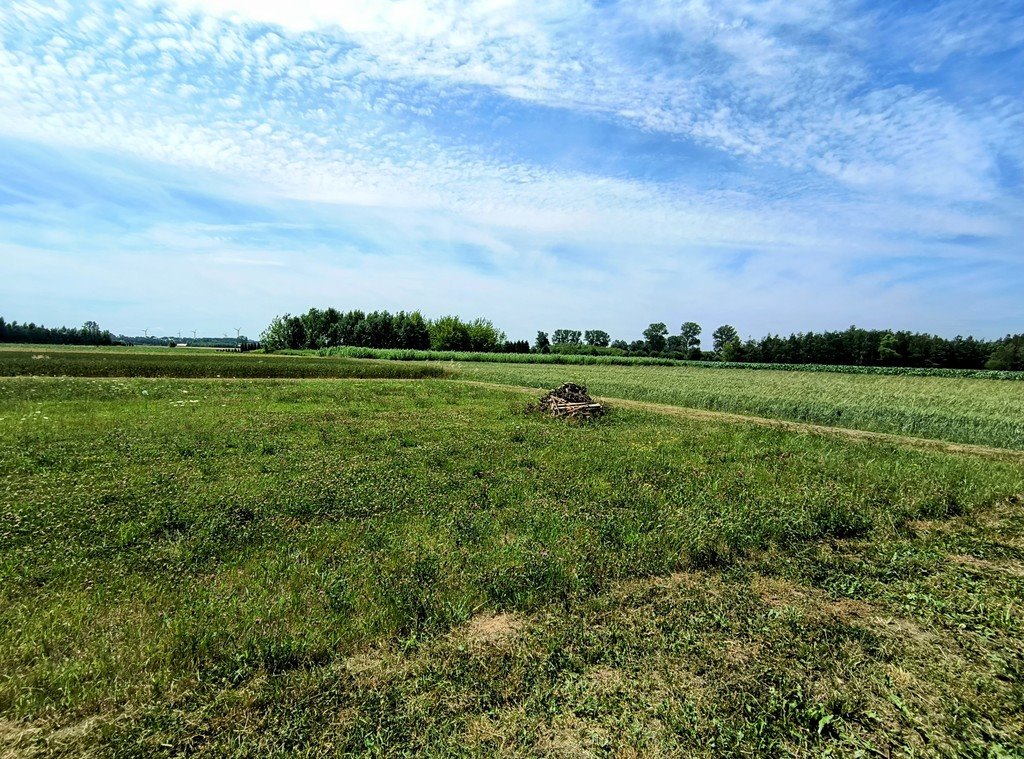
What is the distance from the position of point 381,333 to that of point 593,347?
5536cm

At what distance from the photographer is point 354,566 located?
262 inches

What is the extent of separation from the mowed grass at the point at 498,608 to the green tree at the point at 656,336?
14531cm

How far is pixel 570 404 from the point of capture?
72.4 feet

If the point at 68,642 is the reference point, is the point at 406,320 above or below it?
above

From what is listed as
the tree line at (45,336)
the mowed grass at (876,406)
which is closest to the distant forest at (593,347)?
the tree line at (45,336)

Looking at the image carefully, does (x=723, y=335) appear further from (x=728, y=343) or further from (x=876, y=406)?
(x=876, y=406)

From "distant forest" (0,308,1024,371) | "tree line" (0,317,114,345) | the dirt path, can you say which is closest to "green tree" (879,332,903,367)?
"distant forest" (0,308,1024,371)

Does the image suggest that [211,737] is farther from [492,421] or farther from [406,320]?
[406,320]

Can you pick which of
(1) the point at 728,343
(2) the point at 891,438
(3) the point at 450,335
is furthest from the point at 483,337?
(2) the point at 891,438

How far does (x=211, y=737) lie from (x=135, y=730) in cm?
62

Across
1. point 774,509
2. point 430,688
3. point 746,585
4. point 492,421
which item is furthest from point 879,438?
point 430,688

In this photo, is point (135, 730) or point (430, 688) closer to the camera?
point (135, 730)

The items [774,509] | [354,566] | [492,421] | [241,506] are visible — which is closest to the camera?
[354,566]

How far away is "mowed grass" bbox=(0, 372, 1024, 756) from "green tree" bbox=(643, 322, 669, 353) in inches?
5721
